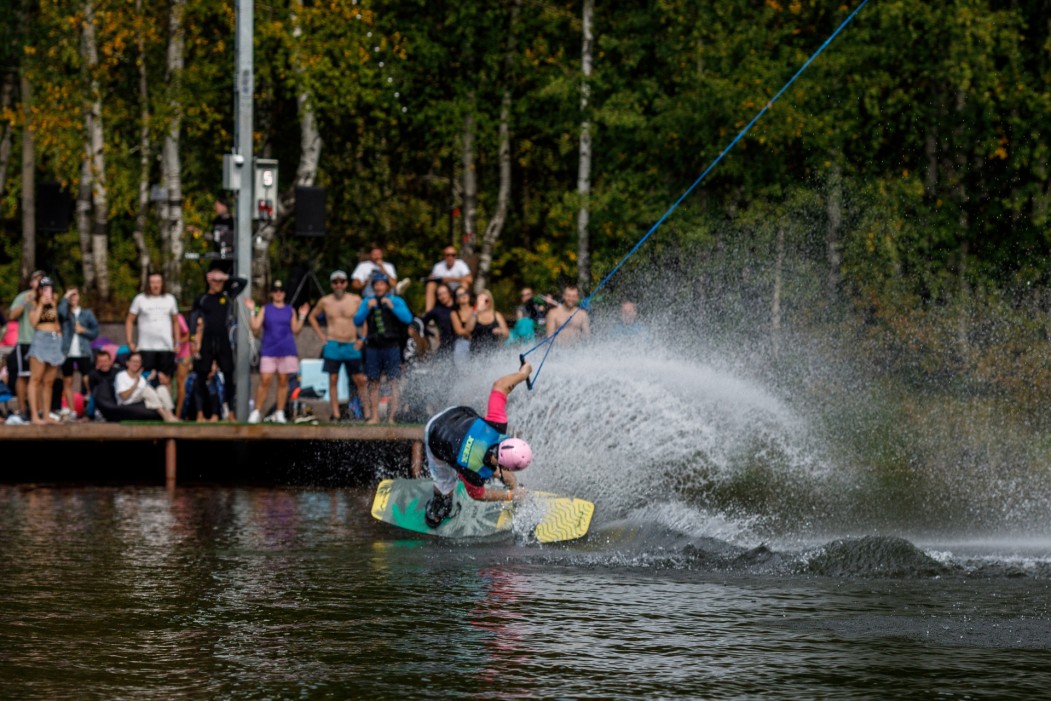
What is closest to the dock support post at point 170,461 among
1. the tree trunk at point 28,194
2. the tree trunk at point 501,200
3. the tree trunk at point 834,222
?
the tree trunk at point 834,222

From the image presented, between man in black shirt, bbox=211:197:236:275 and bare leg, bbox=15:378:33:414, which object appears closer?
bare leg, bbox=15:378:33:414

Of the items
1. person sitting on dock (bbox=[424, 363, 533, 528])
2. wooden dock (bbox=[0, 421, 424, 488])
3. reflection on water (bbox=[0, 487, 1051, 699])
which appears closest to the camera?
reflection on water (bbox=[0, 487, 1051, 699])

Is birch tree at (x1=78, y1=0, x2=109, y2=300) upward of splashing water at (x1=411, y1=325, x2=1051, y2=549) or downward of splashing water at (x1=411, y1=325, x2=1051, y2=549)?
upward

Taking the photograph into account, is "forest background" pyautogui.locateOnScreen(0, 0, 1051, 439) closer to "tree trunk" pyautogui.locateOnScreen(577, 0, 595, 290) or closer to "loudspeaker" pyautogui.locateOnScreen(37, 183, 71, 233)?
"tree trunk" pyautogui.locateOnScreen(577, 0, 595, 290)

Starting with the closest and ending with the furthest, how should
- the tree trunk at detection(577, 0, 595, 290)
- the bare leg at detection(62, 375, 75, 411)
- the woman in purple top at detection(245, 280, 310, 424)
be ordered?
the woman in purple top at detection(245, 280, 310, 424) → the bare leg at detection(62, 375, 75, 411) → the tree trunk at detection(577, 0, 595, 290)

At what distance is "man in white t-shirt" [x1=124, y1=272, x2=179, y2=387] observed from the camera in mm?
21359

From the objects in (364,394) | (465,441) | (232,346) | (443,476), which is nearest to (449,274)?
(364,394)

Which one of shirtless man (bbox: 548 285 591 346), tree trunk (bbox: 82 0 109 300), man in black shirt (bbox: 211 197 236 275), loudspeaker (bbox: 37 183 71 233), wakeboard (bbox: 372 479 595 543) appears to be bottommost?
wakeboard (bbox: 372 479 595 543)

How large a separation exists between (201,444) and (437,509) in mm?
8706

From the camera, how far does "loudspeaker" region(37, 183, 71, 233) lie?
30.3 m

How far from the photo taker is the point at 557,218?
108ft

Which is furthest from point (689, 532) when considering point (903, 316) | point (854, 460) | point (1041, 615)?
point (903, 316)

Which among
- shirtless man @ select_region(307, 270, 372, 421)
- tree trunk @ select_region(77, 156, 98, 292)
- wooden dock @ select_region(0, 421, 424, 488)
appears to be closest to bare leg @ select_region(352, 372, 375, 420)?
shirtless man @ select_region(307, 270, 372, 421)

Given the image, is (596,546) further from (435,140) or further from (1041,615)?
(435,140)
